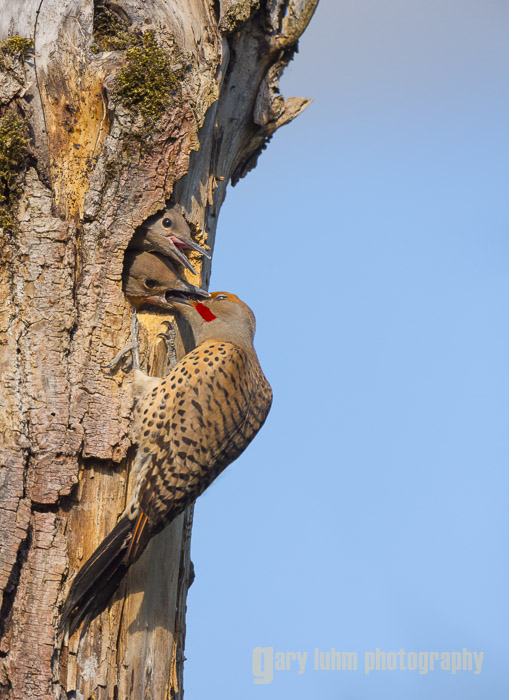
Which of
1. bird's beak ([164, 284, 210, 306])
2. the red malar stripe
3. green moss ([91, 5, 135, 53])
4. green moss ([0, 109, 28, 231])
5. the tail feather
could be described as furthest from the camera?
the red malar stripe

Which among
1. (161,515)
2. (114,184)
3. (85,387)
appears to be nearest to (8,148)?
(114,184)

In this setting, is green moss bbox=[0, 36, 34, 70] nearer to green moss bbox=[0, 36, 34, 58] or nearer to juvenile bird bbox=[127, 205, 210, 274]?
green moss bbox=[0, 36, 34, 58]

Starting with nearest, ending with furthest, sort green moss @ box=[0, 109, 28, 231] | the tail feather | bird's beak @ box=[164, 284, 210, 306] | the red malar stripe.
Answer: the tail feather, green moss @ box=[0, 109, 28, 231], bird's beak @ box=[164, 284, 210, 306], the red malar stripe

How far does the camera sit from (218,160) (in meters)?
3.95

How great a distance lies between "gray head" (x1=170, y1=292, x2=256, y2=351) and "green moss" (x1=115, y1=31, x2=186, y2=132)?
0.91 metres

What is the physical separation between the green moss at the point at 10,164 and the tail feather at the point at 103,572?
118cm

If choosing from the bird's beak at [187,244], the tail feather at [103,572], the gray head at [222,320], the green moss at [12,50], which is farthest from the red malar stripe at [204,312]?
the green moss at [12,50]

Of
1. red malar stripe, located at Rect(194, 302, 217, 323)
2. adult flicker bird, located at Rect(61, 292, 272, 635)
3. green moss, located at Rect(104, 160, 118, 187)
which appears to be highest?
green moss, located at Rect(104, 160, 118, 187)

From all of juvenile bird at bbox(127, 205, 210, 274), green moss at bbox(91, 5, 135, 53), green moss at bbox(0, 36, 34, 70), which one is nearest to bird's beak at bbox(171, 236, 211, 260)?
juvenile bird at bbox(127, 205, 210, 274)

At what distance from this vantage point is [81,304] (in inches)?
122

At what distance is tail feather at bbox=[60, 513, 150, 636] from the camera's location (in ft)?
9.26

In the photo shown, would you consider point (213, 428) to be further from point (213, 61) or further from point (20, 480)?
point (213, 61)

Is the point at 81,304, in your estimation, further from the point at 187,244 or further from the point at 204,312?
the point at 204,312

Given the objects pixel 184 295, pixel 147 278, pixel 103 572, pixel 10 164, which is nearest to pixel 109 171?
pixel 10 164
